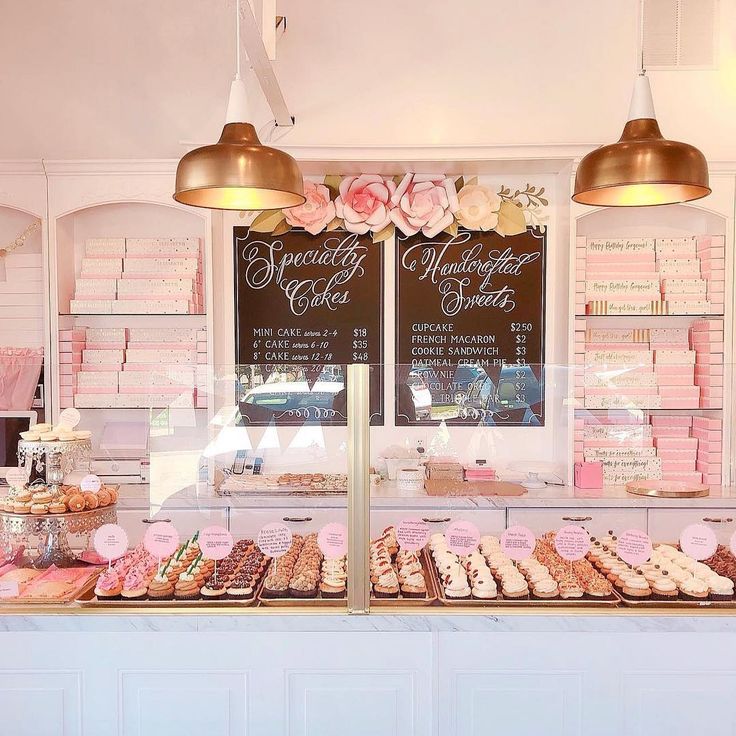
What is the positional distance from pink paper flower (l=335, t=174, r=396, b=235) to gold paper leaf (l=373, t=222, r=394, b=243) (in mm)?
51

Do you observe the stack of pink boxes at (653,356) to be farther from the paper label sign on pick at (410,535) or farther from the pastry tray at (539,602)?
the paper label sign on pick at (410,535)

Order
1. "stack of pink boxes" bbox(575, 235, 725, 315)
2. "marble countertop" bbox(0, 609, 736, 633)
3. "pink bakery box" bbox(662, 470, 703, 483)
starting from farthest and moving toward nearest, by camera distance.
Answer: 1. "stack of pink boxes" bbox(575, 235, 725, 315)
2. "pink bakery box" bbox(662, 470, 703, 483)
3. "marble countertop" bbox(0, 609, 736, 633)

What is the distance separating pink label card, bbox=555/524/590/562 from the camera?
2459 millimetres

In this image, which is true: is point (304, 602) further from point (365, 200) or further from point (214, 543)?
point (365, 200)

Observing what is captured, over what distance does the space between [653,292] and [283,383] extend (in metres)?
2.36

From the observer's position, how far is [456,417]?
102 inches

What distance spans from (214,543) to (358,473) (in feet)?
1.88

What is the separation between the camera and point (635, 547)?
2418 mm

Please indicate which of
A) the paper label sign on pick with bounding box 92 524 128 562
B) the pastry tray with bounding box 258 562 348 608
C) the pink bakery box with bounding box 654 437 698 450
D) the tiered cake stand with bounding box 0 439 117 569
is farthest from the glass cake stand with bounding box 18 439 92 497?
the pink bakery box with bounding box 654 437 698 450

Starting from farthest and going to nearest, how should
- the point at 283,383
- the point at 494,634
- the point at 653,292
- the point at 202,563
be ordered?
the point at 653,292 → the point at 283,383 → the point at 202,563 → the point at 494,634

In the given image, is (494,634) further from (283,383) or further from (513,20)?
(513,20)

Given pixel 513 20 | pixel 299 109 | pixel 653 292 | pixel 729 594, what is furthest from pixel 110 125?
pixel 729 594

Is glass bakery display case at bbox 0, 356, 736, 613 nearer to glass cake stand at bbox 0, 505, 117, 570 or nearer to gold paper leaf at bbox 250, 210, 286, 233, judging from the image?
glass cake stand at bbox 0, 505, 117, 570

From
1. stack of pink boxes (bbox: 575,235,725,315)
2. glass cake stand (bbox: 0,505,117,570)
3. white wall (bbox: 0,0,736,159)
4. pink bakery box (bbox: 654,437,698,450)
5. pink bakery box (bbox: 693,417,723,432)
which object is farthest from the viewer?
white wall (bbox: 0,0,736,159)
